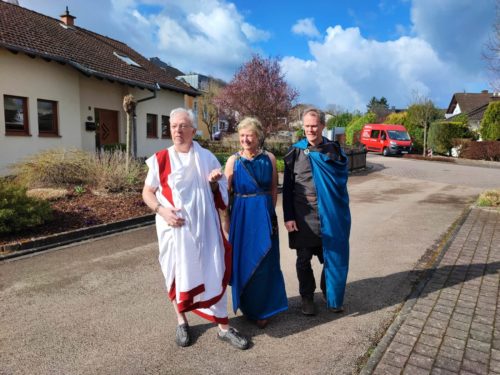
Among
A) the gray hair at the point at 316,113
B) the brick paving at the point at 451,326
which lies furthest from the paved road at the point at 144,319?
the gray hair at the point at 316,113

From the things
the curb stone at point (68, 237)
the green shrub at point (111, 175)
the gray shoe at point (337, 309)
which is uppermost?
the green shrub at point (111, 175)

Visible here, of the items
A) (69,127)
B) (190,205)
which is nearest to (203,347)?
(190,205)

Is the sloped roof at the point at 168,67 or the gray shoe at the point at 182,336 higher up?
the sloped roof at the point at 168,67

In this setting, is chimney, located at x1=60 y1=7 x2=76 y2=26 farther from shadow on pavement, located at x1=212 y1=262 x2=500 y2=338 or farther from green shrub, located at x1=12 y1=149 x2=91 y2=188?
shadow on pavement, located at x1=212 y1=262 x2=500 y2=338

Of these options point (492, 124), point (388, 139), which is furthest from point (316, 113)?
point (388, 139)

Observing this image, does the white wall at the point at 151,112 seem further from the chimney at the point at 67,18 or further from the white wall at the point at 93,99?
the chimney at the point at 67,18

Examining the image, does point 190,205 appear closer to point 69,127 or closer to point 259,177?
point 259,177

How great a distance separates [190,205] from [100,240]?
4.09 m

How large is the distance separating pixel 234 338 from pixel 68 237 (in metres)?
4.28

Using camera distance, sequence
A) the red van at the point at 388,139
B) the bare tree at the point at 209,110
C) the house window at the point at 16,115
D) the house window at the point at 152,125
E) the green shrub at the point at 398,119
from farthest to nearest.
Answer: the bare tree at the point at 209,110
the green shrub at the point at 398,119
the red van at the point at 388,139
the house window at the point at 152,125
the house window at the point at 16,115

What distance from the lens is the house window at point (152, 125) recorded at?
62.3ft

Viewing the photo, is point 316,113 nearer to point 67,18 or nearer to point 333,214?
point 333,214

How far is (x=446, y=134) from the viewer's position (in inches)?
1109

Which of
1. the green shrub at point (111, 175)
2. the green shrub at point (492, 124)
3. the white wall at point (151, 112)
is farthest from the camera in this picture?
the green shrub at point (492, 124)
